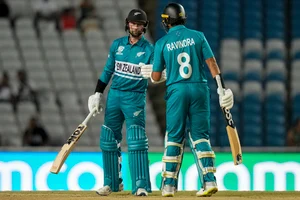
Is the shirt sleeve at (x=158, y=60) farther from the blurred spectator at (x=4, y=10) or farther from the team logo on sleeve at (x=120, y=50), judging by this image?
the blurred spectator at (x=4, y=10)

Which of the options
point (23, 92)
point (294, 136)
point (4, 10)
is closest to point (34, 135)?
point (23, 92)

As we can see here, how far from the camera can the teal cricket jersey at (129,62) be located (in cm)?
1074

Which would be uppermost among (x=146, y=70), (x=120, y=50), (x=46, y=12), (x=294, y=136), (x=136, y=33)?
(x=46, y=12)

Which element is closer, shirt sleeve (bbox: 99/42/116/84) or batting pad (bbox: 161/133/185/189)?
batting pad (bbox: 161/133/185/189)

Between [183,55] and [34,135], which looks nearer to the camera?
[183,55]

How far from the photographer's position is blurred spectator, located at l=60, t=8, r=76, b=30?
18.9 metres

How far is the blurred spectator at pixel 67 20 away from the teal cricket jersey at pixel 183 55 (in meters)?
8.87

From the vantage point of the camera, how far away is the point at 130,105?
35.3 ft

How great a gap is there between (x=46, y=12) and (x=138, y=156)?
8.71 m

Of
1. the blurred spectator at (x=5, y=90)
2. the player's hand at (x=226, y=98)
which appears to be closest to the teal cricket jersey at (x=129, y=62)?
the player's hand at (x=226, y=98)

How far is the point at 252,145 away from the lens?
1717cm

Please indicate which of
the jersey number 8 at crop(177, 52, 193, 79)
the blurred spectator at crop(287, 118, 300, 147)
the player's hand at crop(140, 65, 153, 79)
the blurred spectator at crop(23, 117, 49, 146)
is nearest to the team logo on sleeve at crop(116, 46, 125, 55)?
the player's hand at crop(140, 65, 153, 79)

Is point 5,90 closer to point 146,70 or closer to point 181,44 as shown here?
point 146,70

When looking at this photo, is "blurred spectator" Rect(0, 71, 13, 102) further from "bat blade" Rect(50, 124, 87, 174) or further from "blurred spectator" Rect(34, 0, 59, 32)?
"bat blade" Rect(50, 124, 87, 174)
